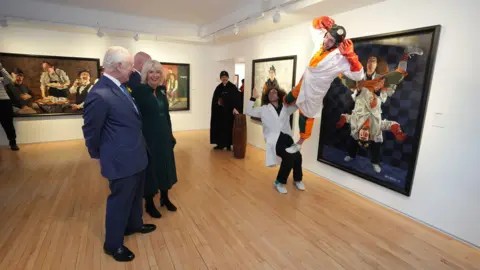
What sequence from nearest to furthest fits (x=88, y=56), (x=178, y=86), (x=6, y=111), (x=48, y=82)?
(x=6, y=111) < (x=48, y=82) < (x=88, y=56) < (x=178, y=86)

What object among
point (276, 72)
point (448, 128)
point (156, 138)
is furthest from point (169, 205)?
point (276, 72)

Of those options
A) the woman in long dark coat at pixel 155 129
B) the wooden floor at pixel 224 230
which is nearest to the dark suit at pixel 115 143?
the woman in long dark coat at pixel 155 129

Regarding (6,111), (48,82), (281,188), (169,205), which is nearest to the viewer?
(169,205)

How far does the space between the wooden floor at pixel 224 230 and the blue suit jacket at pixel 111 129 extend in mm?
781

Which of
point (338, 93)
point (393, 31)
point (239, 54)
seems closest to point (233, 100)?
point (239, 54)

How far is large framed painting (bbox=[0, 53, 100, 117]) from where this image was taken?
5039 millimetres

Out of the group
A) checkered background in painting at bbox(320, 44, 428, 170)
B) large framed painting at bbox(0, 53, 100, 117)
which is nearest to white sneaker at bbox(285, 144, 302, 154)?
checkered background in painting at bbox(320, 44, 428, 170)

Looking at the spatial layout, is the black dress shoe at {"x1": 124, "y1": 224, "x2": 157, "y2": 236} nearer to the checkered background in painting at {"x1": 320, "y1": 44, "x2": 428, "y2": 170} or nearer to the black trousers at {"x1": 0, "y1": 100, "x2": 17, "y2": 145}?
the checkered background in painting at {"x1": 320, "y1": 44, "x2": 428, "y2": 170}

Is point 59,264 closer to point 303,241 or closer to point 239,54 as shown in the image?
point 303,241

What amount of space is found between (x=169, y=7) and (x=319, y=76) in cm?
343

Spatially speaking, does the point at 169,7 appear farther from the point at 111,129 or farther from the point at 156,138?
the point at 111,129

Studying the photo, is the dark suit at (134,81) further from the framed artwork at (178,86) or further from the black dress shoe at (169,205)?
the framed artwork at (178,86)

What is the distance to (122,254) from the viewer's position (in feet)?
6.46

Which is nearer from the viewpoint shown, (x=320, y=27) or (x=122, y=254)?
(x=122, y=254)
